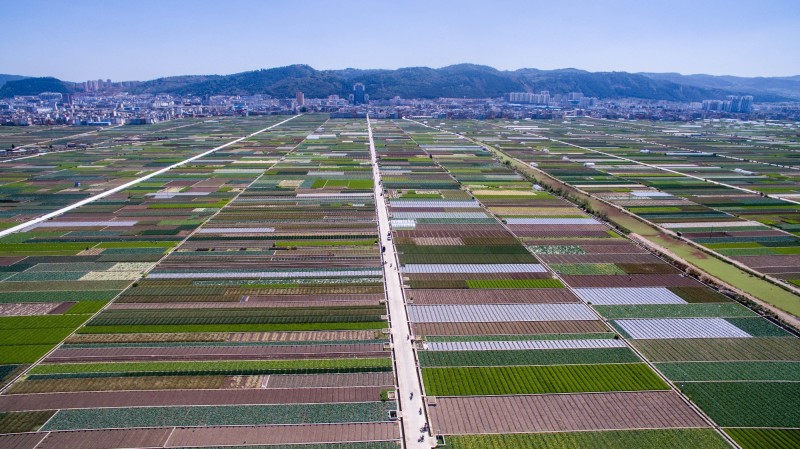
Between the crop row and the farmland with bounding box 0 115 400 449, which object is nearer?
the crop row

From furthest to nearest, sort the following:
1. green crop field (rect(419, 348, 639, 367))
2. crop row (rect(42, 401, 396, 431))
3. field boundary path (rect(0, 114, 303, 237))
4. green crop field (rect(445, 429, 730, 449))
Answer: field boundary path (rect(0, 114, 303, 237))
green crop field (rect(419, 348, 639, 367))
crop row (rect(42, 401, 396, 431))
green crop field (rect(445, 429, 730, 449))

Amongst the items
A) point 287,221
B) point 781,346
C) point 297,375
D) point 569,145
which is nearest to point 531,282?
point 781,346

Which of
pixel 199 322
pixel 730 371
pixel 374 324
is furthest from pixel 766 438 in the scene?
pixel 199 322

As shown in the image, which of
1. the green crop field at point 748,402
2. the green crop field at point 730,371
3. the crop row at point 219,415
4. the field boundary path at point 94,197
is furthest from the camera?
the field boundary path at point 94,197

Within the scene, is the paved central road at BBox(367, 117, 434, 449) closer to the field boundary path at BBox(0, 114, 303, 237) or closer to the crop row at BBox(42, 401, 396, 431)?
the crop row at BBox(42, 401, 396, 431)

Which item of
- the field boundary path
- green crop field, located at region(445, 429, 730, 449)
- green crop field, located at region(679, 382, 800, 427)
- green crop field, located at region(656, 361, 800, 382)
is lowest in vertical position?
green crop field, located at region(445, 429, 730, 449)

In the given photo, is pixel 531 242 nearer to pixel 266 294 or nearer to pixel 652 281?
pixel 652 281

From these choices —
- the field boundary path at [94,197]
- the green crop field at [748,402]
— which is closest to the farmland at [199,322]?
the field boundary path at [94,197]

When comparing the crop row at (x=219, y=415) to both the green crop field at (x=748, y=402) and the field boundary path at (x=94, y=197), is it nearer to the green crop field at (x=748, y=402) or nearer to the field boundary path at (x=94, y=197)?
the green crop field at (x=748, y=402)

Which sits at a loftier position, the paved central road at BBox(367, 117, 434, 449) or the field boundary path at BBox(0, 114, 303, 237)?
the field boundary path at BBox(0, 114, 303, 237)

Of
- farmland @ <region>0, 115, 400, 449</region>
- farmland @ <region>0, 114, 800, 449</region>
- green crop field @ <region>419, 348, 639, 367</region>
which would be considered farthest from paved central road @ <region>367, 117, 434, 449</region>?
green crop field @ <region>419, 348, 639, 367</region>
